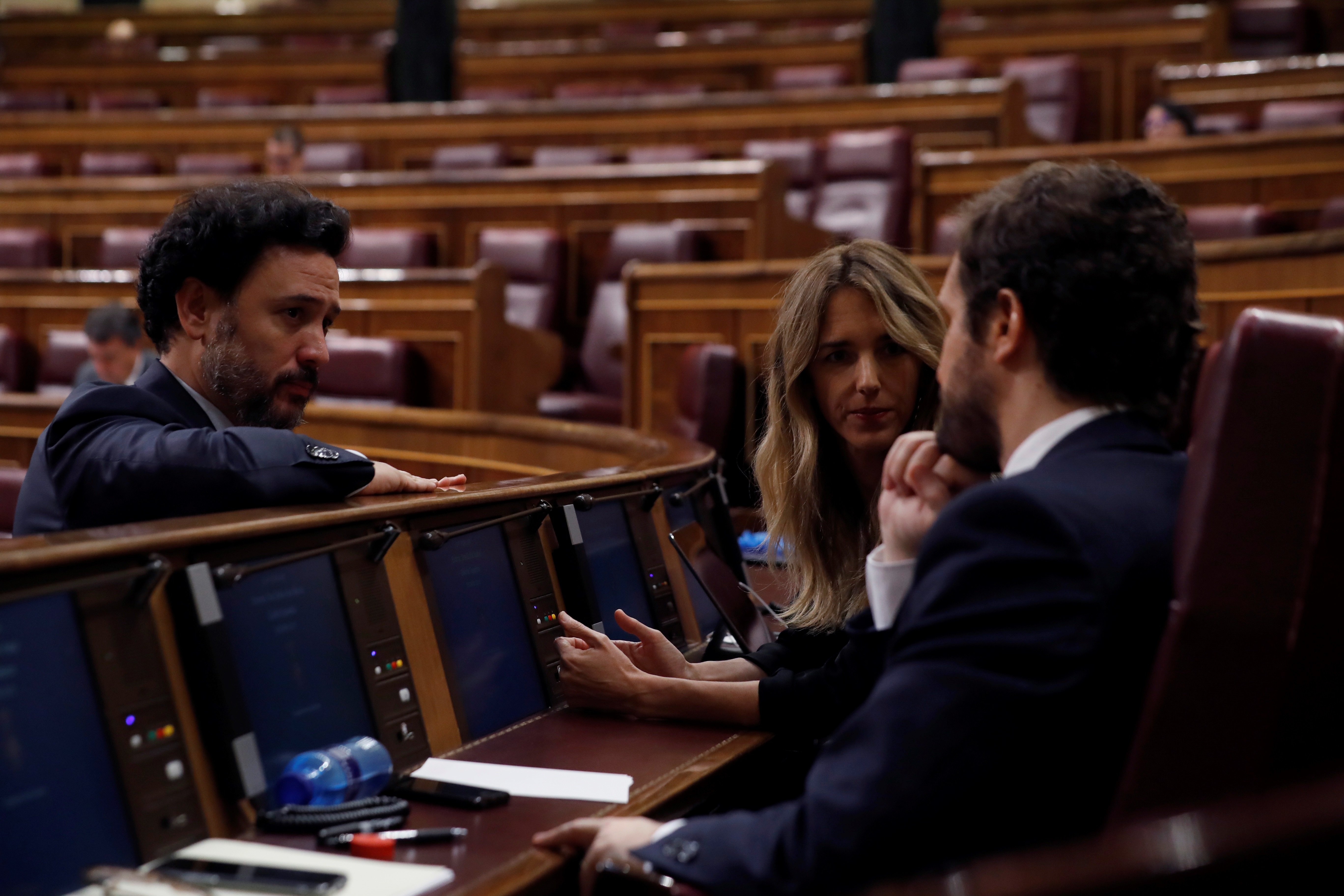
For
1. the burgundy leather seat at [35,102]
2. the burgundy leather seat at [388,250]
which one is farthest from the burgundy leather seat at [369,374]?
the burgundy leather seat at [35,102]

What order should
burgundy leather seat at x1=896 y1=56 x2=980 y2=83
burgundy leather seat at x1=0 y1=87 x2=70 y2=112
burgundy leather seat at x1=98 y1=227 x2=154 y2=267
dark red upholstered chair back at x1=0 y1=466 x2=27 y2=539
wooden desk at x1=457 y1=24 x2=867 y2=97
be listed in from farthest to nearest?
1. burgundy leather seat at x1=0 y1=87 x2=70 y2=112
2. wooden desk at x1=457 y1=24 x2=867 y2=97
3. burgundy leather seat at x1=896 y1=56 x2=980 y2=83
4. burgundy leather seat at x1=98 y1=227 x2=154 y2=267
5. dark red upholstered chair back at x1=0 y1=466 x2=27 y2=539

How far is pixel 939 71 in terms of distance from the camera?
114 inches

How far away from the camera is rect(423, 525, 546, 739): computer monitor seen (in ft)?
2.22

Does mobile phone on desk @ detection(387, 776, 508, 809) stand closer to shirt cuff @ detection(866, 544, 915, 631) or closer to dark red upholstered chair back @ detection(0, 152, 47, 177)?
shirt cuff @ detection(866, 544, 915, 631)

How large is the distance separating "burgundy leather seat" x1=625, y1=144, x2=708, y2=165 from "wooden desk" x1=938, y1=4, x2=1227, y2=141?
0.88m

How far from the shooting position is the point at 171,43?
392 cm

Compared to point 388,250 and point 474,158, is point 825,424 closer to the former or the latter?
point 388,250

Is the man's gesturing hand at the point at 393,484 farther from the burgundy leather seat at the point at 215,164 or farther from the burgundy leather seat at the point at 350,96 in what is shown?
the burgundy leather seat at the point at 350,96

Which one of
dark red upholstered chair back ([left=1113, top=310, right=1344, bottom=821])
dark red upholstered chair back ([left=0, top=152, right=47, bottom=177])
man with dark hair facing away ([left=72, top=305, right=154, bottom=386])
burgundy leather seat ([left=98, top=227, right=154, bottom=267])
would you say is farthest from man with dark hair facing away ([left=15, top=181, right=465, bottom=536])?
dark red upholstered chair back ([left=0, top=152, right=47, bottom=177])

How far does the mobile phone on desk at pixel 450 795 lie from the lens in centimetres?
57

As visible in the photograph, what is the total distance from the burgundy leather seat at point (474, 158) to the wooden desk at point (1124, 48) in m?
1.26

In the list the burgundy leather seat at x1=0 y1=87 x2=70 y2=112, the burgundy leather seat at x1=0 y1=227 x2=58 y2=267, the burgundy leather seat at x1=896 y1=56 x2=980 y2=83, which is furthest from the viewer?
the burgundy leather seat at x1=0 y1=87 x2=70 y2=112

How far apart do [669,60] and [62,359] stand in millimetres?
1712

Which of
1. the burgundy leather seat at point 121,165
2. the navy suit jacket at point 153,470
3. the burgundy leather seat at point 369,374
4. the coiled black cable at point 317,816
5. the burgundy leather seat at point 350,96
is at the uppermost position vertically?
the burgundy leather seat at point 350,96
